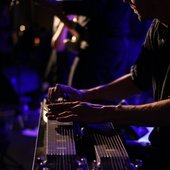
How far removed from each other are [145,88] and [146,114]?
0.59 meters

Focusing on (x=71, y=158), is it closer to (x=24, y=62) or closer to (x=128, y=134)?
(x=128, y=134)

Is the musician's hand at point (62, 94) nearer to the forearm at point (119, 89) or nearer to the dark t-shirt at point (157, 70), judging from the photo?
the forearm at point (119, 89)

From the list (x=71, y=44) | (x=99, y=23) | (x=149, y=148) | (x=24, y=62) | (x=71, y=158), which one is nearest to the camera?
(x=71, y=158)

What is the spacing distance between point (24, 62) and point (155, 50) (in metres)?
4.44

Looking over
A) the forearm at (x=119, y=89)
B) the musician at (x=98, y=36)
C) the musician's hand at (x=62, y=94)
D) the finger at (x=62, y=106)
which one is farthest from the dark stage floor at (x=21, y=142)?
the finger at (x=62, y=106)

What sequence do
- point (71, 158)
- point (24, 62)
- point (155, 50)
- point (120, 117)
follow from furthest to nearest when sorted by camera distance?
point (24, 62), point (155, 50), point (120, 117), point (71, 158)

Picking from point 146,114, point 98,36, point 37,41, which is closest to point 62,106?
point 146,114

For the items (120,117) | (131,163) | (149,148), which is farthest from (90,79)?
(131,163)

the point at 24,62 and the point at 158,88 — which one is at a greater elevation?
the point at 158,88

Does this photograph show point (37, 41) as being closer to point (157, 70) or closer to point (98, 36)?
point (98, 36)

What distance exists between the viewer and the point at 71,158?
126cm

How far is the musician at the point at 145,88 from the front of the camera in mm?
1599

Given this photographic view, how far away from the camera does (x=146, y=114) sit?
1.64 meters

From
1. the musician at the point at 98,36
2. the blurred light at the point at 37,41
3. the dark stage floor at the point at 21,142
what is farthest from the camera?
the blurred light at the point at 37,41
